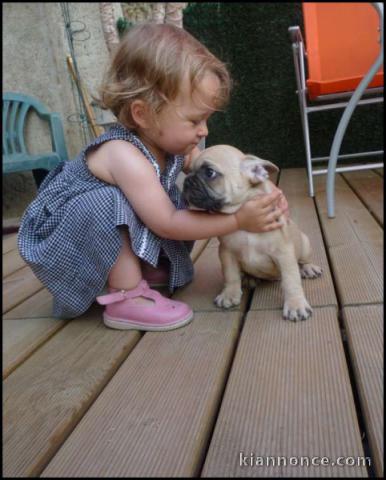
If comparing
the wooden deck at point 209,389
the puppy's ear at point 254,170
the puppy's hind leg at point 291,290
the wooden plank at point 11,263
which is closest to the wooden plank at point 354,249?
the wooden deck at point 209,389

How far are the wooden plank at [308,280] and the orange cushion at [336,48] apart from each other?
1.91 ft

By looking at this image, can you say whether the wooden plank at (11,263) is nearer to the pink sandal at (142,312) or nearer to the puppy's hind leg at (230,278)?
the pink sandal at (142,312)

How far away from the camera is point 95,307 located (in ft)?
4.93

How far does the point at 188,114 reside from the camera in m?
1.31

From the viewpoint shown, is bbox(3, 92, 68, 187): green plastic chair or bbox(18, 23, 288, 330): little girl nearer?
bbox(18, 23, 288, 330): little girl

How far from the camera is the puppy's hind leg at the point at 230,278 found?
1378 mm

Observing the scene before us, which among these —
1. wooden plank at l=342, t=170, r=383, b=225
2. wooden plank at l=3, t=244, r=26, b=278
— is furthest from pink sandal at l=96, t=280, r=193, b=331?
wooden plank at l=342, t=170, r=383, b=225

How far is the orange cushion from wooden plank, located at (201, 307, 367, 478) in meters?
1.64

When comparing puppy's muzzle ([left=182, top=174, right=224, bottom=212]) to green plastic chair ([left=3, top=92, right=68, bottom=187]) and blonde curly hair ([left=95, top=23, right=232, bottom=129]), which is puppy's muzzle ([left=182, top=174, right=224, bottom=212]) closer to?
blonde curly hair ([left=95, top=23, right=232, bottom=129])

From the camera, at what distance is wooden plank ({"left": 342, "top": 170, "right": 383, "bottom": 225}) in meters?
2.10

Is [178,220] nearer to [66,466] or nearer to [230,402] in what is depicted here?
[230,402]

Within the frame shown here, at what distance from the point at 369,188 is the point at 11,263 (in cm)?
186

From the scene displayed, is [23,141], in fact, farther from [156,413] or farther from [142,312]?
[156,413]

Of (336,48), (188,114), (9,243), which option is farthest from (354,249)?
(9,243)
